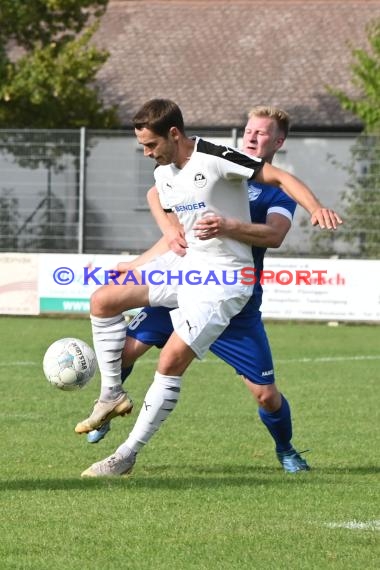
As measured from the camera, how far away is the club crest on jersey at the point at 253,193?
7.33 m

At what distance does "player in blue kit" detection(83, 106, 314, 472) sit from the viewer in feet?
23.7

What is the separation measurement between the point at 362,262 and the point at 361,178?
273cm

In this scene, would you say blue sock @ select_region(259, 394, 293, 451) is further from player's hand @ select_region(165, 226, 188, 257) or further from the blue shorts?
player's hand @ select_region(165, 226, 188, 257)

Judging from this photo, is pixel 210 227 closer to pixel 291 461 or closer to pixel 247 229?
pixel 247 229

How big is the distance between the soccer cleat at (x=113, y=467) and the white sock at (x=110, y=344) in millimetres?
476

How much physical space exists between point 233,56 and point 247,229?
93.8ft

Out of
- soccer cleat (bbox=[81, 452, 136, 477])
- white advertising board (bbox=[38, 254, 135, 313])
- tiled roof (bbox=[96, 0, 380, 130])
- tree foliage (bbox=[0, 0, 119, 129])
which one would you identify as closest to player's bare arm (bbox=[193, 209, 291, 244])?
soccer cleat (bbox=[81, 452, 136, 477])

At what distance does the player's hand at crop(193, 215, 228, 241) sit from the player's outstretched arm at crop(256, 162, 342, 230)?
13.5 inches

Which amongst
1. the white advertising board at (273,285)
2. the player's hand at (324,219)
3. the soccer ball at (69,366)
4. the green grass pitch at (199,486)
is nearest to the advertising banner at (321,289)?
the white advertising board at (273,285)

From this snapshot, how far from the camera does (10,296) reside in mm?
19484

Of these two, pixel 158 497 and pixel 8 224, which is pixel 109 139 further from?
pixel 158 497

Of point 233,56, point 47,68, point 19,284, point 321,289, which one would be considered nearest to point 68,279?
point 19,284

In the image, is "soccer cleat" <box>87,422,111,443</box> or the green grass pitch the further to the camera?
"soccer cleat" <box>87,422,111,443</box>

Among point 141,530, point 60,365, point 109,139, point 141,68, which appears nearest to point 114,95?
point 141,68
